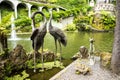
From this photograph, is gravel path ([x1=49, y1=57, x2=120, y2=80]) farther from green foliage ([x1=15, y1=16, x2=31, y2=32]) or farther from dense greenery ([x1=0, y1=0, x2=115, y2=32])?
green foliage ([x1=15, y1=16, x2=31, y2=32])

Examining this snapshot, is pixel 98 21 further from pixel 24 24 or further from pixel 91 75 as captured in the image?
pixel 91 75

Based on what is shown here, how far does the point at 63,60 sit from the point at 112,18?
21.0 meters

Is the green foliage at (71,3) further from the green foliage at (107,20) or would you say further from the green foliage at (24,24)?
the green foliage at (24,24)

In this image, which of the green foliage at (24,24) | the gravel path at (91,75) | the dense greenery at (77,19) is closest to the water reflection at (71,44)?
the gravel path at (91,75)

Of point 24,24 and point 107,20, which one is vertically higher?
point 107,20

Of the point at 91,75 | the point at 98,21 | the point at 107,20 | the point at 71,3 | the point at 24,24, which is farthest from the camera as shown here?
the point at 71,3

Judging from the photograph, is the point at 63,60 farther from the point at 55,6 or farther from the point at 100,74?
the point at 55,6

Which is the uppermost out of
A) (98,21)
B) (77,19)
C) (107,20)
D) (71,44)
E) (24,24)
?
(77,19)

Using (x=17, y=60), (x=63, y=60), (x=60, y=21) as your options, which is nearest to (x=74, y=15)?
(x=60, y=21)

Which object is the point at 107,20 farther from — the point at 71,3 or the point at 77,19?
the point at 71,3

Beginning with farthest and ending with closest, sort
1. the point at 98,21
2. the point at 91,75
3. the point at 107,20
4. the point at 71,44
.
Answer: the point at 98,21 → the point at 107,20 → the point at 71,44 → the point at 91,75

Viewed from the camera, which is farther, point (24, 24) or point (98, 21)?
point (98, 21)

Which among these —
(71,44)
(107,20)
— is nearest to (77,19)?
(107,20)

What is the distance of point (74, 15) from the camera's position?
118 ft
